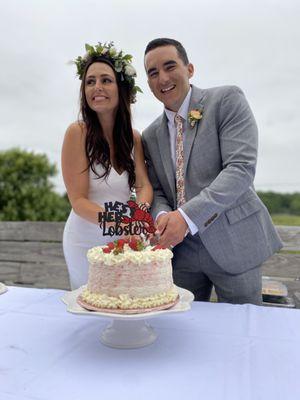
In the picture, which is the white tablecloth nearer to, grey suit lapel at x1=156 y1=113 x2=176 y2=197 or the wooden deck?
grey suit lapel at x1=156 y1=113 x2=176 y2=197

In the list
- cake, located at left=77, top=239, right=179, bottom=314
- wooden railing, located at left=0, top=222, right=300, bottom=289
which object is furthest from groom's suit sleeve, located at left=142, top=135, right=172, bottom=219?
wooden railing, located at left=0, top=222, right=300, bottom=289

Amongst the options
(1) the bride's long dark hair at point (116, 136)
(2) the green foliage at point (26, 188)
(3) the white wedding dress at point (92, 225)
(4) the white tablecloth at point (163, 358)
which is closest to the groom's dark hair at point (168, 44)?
(1) the bride's long dark hair at point (116, 136)

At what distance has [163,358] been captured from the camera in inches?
49.5

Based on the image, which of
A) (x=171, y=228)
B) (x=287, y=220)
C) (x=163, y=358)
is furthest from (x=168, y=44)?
(x=287, y=220)

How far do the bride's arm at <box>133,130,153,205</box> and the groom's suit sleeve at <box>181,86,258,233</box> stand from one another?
418mm

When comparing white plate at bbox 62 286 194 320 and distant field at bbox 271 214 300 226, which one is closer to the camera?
white plate at bbox 62 286 194 320

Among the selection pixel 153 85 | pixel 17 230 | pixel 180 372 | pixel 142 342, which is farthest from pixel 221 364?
pixel 17 230

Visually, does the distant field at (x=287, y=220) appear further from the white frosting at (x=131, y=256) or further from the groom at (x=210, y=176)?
the white frosting at (x=131, y=256)

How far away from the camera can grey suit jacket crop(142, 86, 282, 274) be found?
1980mm

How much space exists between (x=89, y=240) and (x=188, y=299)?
102 cm

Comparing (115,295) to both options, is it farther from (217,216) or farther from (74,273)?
(74,273)

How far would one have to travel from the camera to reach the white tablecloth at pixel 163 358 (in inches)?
41.4

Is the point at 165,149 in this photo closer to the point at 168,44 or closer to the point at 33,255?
the point at 168,44

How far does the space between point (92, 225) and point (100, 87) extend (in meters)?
0.78
